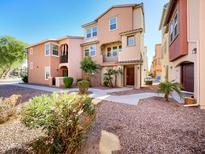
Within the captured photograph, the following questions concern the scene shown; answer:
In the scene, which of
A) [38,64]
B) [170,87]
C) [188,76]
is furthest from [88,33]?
[170,87]

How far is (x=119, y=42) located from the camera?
1820cm

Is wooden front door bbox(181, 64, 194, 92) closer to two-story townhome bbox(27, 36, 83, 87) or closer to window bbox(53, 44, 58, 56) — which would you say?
two-story townhome bbox(27, 36, 83, 87)

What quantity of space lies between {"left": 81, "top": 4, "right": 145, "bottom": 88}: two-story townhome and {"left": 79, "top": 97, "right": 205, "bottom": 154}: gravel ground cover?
9.78 meters

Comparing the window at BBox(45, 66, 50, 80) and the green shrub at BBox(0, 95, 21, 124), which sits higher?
the window at BBox(45, 66, 50, 80)

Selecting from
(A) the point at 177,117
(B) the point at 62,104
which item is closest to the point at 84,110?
(B) the point at 62,104

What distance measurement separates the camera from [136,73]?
15859 millimetres

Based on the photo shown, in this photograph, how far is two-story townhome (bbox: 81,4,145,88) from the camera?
631 inches

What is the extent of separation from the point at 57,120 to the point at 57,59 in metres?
19.8

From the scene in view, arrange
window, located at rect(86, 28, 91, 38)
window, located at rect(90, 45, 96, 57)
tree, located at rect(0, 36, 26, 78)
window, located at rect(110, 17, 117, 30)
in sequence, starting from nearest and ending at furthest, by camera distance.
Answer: window, located at rect(110, 17, 117, 30)
window, located at rect(90, 45, 96, 57)
window, located at rect(86, 28, 91, 38)
tree, located at rect(0, 36, 26, 78)

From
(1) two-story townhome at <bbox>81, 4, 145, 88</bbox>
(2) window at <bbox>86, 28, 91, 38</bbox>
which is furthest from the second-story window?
(2) window at <bbox>86, 28, 91, 38</bbox>

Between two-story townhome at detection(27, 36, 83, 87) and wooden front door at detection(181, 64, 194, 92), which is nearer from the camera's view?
wooden front door at detection(181, 64, 194, 92)

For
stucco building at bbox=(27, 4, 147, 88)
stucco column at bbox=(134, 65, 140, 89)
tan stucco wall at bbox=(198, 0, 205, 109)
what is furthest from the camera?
stucco building at bbox=(27, 4, 147, 88)

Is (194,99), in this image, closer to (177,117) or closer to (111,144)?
(177,117)

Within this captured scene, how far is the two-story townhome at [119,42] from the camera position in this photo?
631 inches
